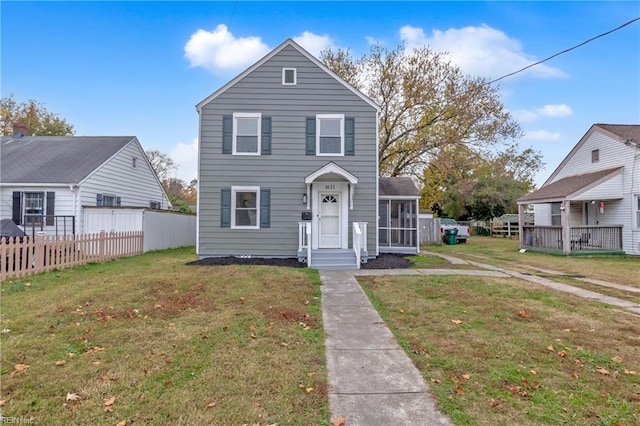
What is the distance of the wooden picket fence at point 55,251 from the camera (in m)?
8.23

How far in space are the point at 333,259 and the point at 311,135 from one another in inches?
177

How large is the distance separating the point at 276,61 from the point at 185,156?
31.7 m

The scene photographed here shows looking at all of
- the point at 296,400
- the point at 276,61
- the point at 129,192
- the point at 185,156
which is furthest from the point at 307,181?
the point at 185,156

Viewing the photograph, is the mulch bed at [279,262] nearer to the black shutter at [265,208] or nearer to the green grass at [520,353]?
the black shutter at [265,208]

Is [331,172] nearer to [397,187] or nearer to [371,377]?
[397,187]

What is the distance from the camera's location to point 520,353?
420 centimetres

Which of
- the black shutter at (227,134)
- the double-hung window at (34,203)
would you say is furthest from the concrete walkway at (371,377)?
the double-hung window at (34,203)

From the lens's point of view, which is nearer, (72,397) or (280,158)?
(72,397)

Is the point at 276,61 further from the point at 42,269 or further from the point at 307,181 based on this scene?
the point at 42,269

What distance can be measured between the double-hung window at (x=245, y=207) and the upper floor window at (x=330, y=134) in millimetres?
2779

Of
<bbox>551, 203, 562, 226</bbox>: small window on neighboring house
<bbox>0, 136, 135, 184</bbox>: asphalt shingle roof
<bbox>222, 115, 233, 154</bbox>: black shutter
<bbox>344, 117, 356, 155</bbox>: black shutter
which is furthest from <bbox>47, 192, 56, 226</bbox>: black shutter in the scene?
<bbox>551, 203, 562, 226</bbox>: small window on neighboring house

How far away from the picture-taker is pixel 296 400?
305 centimetres

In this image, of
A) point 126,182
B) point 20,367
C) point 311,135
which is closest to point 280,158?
point 311,135

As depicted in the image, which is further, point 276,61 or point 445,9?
point 445,9
